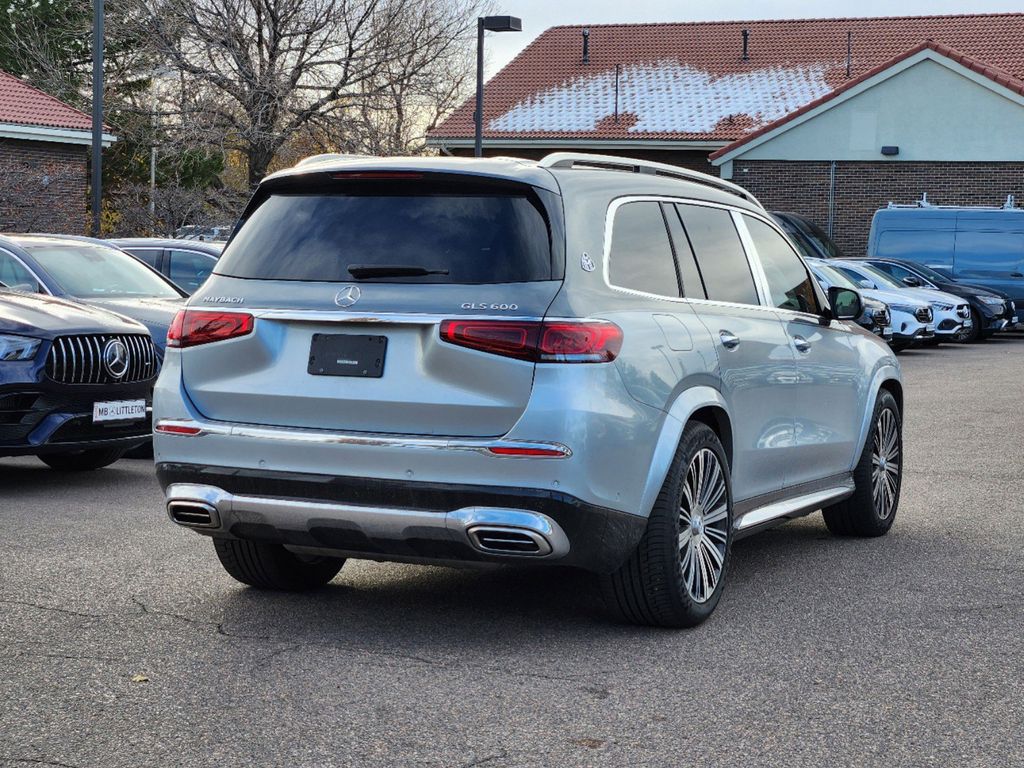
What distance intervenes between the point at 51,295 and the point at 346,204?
5.98 meters

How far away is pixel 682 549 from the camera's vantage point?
5.84 meters

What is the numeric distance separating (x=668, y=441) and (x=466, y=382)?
0.83 meters

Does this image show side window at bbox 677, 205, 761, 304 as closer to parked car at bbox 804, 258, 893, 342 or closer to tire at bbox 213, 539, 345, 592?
tire at bbox 213, 539, 345, 592

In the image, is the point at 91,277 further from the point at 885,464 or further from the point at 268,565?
the point at 885,464

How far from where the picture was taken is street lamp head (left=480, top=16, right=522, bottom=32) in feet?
90.9

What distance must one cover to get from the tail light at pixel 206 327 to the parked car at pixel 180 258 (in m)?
9.19

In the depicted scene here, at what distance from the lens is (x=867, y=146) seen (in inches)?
1538

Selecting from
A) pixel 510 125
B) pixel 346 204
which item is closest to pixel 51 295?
pixel 346 204

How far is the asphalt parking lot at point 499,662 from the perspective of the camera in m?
4.42

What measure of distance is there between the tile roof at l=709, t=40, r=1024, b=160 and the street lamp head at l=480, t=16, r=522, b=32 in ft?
42.0

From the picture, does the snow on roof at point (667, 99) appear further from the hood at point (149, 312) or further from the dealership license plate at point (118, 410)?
the dealership license plate at point (118, 410)

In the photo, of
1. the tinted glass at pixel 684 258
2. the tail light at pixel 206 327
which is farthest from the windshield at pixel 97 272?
the tinted glass at pixel 684 258

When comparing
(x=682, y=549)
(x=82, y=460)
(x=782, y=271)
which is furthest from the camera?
(x=82, y=460)

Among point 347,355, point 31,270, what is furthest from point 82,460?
point 347,355
